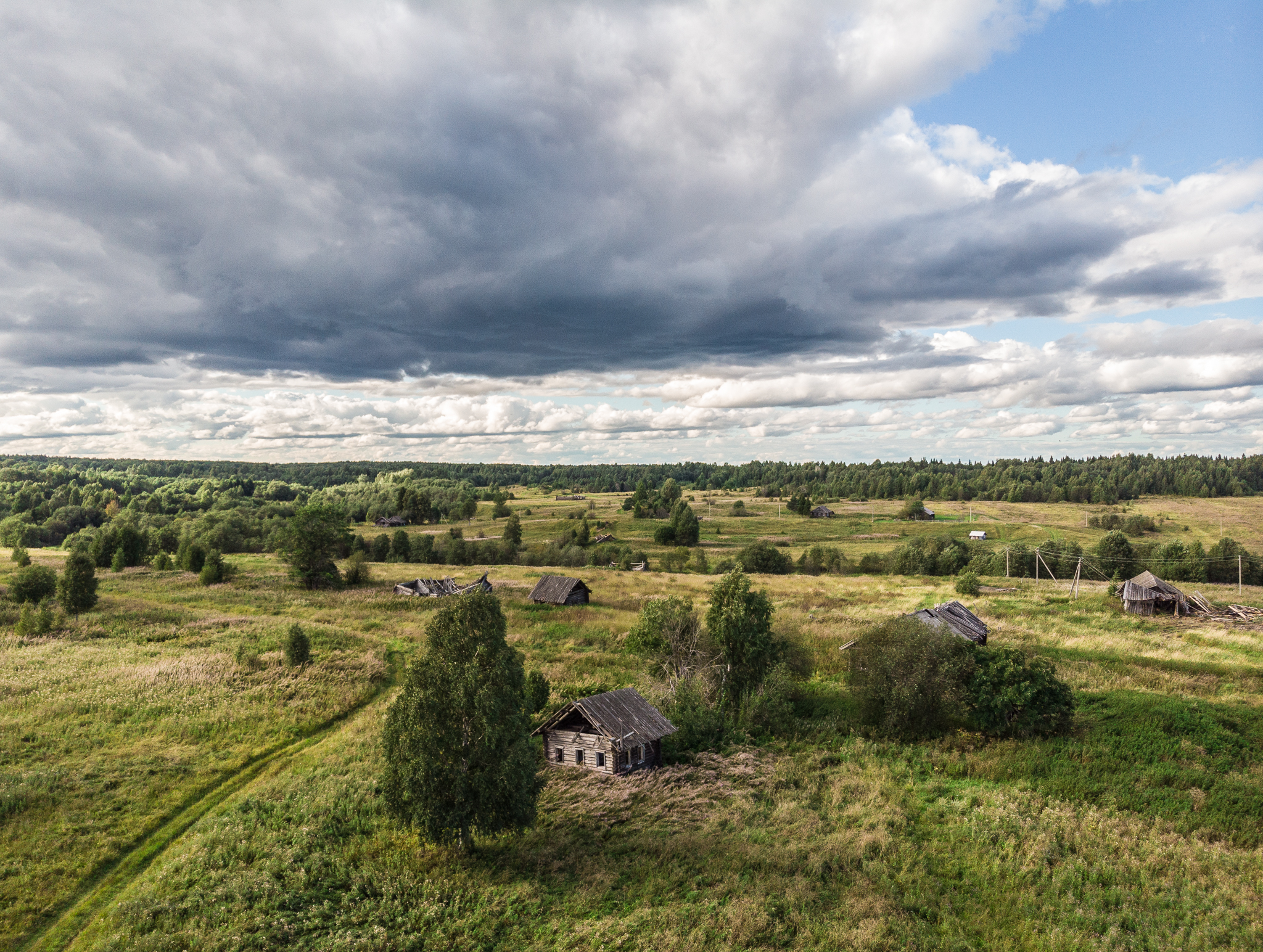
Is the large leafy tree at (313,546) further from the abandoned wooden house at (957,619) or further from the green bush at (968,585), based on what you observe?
the green bush at (968,585)

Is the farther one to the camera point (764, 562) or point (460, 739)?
point (764, 562)

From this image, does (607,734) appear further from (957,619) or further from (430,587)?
(430,587)

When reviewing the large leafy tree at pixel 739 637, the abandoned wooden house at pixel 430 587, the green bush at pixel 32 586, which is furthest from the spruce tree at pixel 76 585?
the large leafy tree at pixel 739 637

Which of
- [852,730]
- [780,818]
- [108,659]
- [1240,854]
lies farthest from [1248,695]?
[108,659]

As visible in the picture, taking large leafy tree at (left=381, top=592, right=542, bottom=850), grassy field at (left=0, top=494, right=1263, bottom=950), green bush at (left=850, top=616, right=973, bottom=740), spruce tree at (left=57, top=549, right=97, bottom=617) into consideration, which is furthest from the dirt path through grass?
spruce tree at (left=57, top=549, right=97, bottom=617)

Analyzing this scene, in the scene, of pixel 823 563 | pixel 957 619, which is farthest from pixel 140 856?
pixel 823 563
